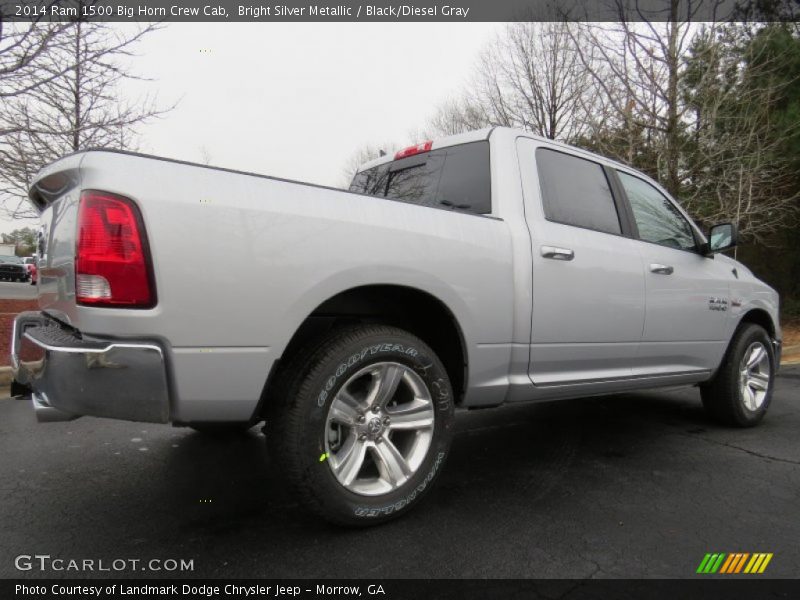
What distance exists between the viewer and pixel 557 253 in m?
2.84

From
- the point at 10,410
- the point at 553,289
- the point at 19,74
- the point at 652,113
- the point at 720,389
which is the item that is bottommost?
the point at 10,410

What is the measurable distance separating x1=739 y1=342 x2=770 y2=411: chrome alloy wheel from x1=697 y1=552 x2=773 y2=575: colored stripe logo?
2294mm

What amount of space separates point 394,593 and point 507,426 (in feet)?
7.94

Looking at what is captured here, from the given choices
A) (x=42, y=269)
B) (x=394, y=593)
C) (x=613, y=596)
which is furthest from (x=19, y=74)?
(x=613, y=596)

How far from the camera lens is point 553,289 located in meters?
2.81

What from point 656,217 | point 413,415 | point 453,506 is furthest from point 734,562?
point 656,217

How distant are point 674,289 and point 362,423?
242cm

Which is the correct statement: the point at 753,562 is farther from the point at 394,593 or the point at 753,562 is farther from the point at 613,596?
the point at 394,593

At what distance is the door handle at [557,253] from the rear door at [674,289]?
2.45 feet

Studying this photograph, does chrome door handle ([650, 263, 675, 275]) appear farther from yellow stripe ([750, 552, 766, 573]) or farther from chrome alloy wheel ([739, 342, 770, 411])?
yellow stripe ([750, 552, 766, 573])

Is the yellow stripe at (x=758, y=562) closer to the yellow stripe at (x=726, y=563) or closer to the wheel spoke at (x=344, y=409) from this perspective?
the yellow stripe at (x=726, y=563)

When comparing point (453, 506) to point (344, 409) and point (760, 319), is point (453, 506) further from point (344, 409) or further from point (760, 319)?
point (760, 319)

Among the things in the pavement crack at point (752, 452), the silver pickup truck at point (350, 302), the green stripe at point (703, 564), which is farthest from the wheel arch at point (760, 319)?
the green stripe at point (703, 564)

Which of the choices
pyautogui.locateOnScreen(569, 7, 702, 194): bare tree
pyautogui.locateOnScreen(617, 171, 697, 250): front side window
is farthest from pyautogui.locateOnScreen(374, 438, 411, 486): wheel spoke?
pyautogui.locateOnScreen(569, 7, 702, 194): bare tree
